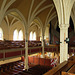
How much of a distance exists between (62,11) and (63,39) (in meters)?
1.91

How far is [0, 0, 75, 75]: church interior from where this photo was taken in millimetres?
5984

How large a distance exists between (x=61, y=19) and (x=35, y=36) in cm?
2061

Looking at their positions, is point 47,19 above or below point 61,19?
above

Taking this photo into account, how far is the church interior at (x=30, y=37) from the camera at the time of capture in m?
5.98

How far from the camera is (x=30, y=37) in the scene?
83.5 feet

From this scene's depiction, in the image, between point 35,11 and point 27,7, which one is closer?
point 27,7

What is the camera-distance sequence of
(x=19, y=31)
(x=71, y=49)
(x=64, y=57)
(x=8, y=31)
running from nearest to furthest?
1. (x=64, y=57)
2. (x=71, y=49)
3. (x=8, y=31)
4. (x=19, y=31)

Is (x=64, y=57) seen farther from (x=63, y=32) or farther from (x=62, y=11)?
(x=62, y=11)

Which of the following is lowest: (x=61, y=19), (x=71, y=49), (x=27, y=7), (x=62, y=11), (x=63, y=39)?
(x=71, y=49)

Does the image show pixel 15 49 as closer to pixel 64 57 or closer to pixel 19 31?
pixel 64 57

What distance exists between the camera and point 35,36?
87.2ft

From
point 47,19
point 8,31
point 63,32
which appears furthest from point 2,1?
point 8,31

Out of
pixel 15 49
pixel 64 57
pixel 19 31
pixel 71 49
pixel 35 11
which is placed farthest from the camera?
pixel 19 31

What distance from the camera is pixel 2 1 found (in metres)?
8.59
